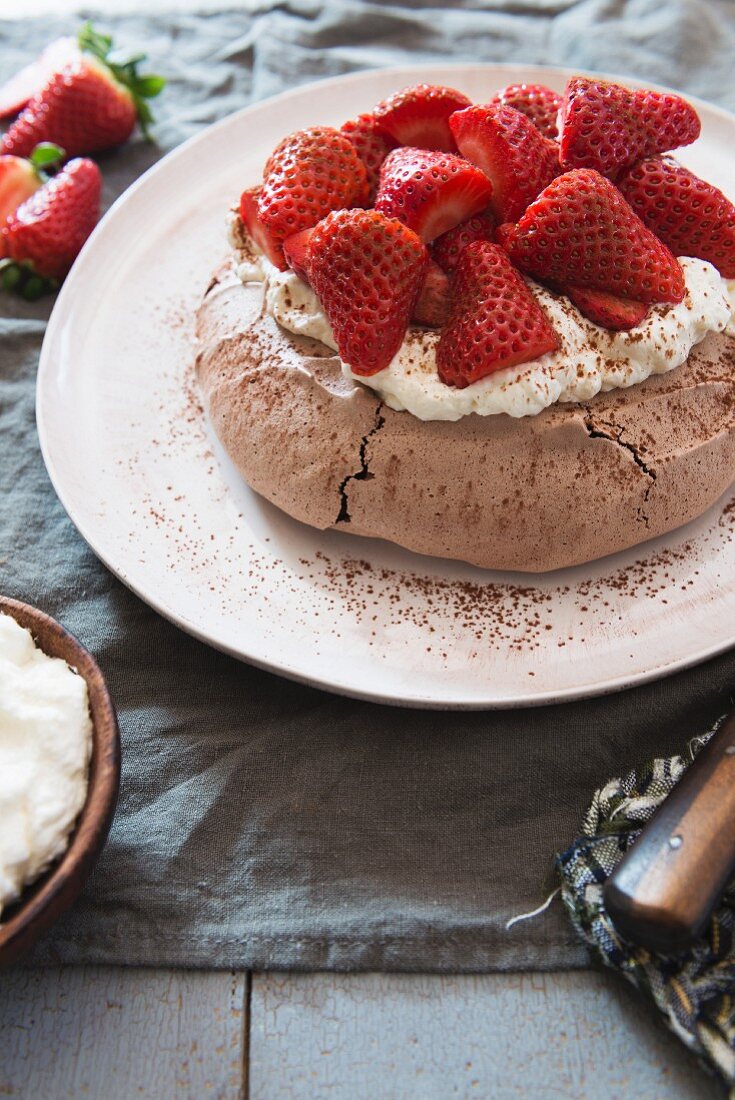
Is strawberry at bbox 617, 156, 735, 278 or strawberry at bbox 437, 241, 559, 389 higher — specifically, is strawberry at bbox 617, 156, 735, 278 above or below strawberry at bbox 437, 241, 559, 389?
above

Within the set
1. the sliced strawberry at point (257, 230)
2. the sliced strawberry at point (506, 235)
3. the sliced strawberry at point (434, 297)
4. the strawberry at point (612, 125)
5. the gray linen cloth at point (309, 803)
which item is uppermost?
the strawberry at point (612, 125)

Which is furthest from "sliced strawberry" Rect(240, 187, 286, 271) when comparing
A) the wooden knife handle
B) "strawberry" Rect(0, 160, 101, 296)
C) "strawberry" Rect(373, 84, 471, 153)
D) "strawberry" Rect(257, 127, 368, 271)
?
the wooden knife handle

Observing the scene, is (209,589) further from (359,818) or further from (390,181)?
(390,181)

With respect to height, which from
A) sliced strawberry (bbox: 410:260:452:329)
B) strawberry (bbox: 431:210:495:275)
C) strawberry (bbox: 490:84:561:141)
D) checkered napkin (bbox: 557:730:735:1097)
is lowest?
checkered napkin (bbox: 557:730:735:1097)

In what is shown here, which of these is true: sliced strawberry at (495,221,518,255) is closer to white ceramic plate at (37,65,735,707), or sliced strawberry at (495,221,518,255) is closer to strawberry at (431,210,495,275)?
strawberry at (431,210,495,275)

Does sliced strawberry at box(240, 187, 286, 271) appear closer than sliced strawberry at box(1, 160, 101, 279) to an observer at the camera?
Yes

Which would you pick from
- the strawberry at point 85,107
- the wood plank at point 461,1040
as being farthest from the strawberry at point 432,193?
the strawberry at point 85,107

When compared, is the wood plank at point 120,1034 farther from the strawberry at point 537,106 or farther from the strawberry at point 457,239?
the strawberry at point 537,106
